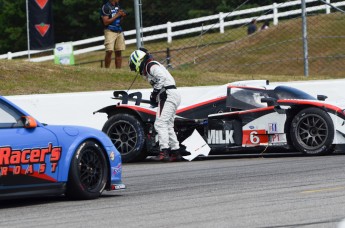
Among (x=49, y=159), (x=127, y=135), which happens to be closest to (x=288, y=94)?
(x=127, y=135)

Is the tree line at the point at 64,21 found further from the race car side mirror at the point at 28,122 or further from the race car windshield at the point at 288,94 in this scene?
the race car side mirror at the point at 28,122

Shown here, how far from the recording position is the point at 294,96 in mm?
15555

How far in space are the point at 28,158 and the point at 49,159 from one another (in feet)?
0.83

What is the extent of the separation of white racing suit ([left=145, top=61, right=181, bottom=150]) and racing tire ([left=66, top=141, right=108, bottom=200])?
4.51 m

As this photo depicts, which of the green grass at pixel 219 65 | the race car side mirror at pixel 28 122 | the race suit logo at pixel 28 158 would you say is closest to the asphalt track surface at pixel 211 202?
the race suit logo at pixel 28 158

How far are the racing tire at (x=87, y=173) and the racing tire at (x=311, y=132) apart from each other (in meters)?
4.93

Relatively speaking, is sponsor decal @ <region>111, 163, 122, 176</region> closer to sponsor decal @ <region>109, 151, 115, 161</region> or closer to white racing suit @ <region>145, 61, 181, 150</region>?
sponsor decal @ <region>109, 151, 115, 161</region>

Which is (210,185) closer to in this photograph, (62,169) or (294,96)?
(62,169)

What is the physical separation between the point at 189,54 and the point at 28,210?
49.5ft

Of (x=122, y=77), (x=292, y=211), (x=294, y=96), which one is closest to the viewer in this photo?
(x=292, y=211)

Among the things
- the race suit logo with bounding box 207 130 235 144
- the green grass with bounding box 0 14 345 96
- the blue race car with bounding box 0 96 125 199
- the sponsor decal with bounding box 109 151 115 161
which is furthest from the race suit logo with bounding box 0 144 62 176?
the green grass with bounding box 0 14 345 96

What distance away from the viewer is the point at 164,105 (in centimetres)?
1526

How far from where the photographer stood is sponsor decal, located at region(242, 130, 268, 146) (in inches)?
600

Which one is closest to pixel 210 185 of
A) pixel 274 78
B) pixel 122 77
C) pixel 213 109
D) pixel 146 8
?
pixel 213 109
